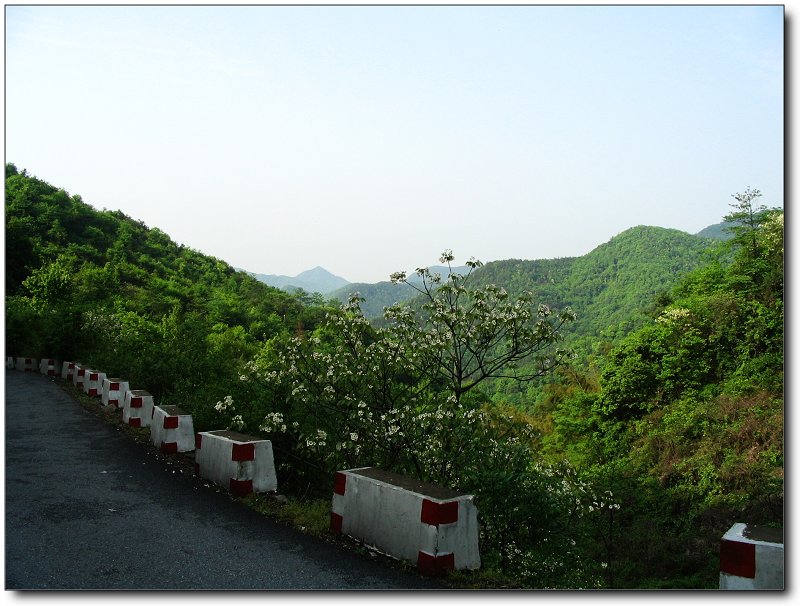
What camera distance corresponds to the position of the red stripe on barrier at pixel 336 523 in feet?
18.9

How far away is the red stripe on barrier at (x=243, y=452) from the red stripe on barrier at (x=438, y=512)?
9.91ft

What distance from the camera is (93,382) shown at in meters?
16.0

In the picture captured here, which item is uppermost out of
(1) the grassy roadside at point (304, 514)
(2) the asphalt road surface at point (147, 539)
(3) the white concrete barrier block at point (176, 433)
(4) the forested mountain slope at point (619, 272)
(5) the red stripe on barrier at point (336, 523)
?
(4) the forested mountain slope at point (619, 272)

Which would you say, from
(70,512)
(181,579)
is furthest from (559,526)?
(70,512)

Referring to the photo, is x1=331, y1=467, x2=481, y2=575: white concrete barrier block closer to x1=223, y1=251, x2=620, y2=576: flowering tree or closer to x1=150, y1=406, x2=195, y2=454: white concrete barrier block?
x1=223, y1=251, x2=620, y2=576: flowering tree

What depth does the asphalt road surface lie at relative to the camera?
4840 mm

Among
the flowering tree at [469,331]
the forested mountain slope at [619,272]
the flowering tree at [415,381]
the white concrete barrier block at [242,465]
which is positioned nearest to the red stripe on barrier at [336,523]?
the white concrete barrier block at [242,465]

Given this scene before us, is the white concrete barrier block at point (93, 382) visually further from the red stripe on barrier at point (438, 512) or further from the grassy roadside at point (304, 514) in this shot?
the red stripe on barrier at point (438, 512)

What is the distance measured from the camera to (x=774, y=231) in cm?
1470

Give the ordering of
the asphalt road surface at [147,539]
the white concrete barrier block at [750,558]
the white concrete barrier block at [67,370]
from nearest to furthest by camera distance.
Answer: the white concrete barrier block at [750,558] → the asphalt road surface at [147,539] → the white concrete barrier block at [67,370]

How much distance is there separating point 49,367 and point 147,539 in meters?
19.1

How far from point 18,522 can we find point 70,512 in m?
0.45

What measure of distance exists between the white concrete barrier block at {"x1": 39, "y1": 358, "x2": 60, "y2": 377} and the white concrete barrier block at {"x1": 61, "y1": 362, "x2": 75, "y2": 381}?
120 centimetres

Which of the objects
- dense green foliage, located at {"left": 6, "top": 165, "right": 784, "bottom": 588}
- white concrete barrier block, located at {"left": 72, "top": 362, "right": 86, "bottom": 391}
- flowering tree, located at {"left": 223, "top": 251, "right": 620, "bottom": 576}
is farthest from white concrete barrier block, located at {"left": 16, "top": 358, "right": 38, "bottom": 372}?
flowering tree, located at {"left": 223, "top": 251, "right": 620, "bottom": 576}
